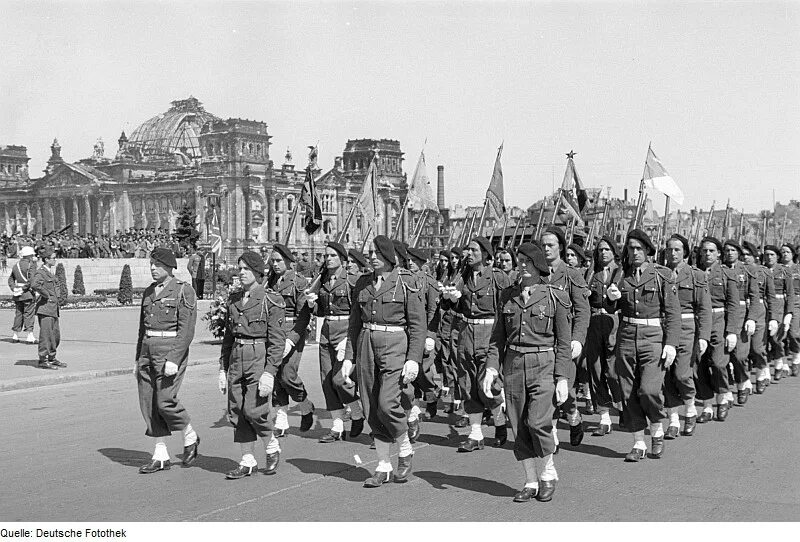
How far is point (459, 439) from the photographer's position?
10.2m

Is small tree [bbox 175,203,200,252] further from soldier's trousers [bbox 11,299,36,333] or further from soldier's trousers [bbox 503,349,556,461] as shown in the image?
soldier's trousers [bbox 503,349,556,461]

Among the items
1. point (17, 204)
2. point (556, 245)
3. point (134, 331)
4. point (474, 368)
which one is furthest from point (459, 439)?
point (17, 204)

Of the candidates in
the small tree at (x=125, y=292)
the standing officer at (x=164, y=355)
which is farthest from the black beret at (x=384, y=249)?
the small tree at (x=125, y=292)

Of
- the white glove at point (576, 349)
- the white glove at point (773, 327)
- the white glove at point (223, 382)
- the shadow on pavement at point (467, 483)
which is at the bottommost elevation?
the shadow on pavement at point (467, 483)

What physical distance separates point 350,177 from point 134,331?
8552 cm

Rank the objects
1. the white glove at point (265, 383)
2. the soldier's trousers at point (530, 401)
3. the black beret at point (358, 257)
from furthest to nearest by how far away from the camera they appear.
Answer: the black beret at point (358, 257), the white glove at point (265, 383), the soldier's trousers at point (530, 401)

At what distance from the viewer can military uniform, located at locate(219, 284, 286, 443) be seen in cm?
822

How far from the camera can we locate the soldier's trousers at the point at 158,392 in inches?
333

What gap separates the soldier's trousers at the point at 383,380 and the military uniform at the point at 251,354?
75 centimetres

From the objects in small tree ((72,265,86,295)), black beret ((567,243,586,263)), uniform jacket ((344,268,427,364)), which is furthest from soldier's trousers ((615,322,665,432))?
small tree ((72,265,86,295))

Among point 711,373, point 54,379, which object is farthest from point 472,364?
point 54,379

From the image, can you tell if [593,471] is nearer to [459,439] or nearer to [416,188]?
[459,439]

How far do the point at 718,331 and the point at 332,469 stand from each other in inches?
215

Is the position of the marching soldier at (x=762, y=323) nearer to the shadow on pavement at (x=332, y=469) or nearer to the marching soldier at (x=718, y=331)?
the marching soldier at (x=718, y=331)
